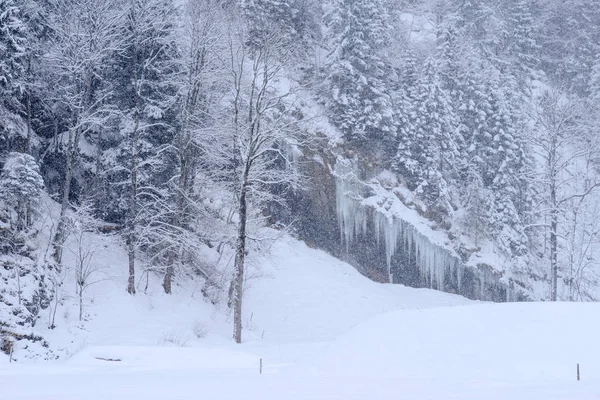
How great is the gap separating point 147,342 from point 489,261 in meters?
20.1

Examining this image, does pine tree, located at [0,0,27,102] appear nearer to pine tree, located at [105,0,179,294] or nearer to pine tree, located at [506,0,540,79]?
pine tree, located at [105,0,179,294]

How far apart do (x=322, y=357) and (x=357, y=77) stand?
1978 centimetres

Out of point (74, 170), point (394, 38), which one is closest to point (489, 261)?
point (394, 38)

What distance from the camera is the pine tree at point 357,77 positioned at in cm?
2700

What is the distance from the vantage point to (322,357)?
10.7m

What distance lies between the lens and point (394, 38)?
116 ft

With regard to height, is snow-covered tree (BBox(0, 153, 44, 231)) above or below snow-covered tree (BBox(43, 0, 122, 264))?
below

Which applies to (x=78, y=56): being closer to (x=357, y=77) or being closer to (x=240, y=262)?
(x=240, y=262)

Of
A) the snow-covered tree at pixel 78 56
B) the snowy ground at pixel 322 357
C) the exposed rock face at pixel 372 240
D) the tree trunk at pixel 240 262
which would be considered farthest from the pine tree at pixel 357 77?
the snowy ground at pixel 322 357

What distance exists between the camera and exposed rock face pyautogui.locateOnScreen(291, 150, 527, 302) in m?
25.7

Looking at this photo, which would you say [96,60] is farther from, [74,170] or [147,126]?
[74,170]

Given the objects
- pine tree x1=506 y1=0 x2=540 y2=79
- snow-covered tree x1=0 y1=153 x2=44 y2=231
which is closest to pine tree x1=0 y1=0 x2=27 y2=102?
snow-covered tree x1=0 y1=153 x2=44 y2=231

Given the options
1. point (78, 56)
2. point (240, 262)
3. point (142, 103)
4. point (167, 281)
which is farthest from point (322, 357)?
point (78, 56)

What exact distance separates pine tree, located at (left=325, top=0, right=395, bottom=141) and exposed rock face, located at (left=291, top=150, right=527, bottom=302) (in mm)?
2508
